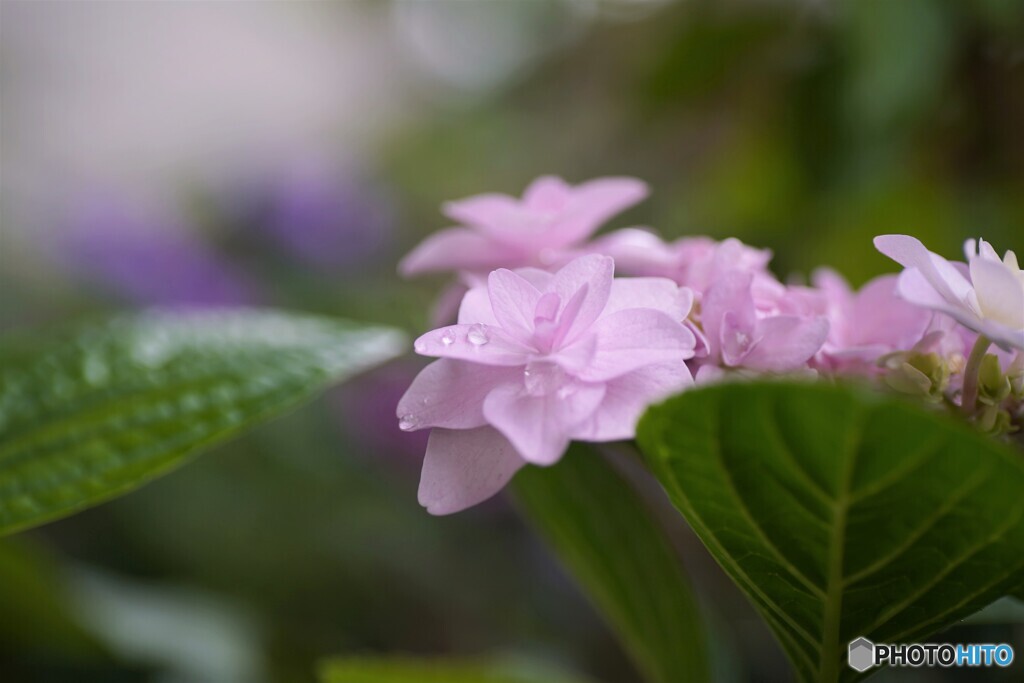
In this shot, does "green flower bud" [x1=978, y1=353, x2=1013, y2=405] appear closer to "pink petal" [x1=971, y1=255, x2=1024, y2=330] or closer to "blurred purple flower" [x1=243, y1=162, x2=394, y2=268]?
"pink petal" [x1=971, y1=255, x2=1024, y2=330]

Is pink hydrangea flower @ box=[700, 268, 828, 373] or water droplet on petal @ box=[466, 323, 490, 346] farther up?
pink hydrangea flower @ box=[700, 268, 828, 373]

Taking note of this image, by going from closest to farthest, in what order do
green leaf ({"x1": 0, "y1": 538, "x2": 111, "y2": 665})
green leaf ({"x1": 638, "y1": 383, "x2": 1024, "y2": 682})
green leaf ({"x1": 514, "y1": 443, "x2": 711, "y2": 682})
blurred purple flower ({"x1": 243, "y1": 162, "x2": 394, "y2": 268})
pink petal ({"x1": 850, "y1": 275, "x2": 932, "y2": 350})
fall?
green leaf ({"x1": 638, "y1": 383, "x2": 1024, "y2": 682}) < pink petal ({"x1": 850, "y1": 275, "x2": 932, "y2": 350}) < green leaf ({"x1": 514, "y1": 443, "x2": 711, "y2": 682}) < green leaf ({"x1": 0, "y1": 538, "x2": 111, "y2": 665}) < blurred purple flower ({"x1": 243, "y1": 162, "x2": 394, "y2": 268})

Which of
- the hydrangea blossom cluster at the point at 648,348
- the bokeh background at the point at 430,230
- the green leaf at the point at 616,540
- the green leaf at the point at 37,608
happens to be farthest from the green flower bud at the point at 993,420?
the green leaf at the point at 37,608

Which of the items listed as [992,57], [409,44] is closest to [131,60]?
[409,44]

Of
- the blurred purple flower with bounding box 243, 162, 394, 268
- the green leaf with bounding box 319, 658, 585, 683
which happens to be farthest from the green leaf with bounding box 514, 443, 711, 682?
the blurred purple flower with bounding box 243, 162, 394, 268

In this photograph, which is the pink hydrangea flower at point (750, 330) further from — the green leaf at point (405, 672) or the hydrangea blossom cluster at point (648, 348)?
the green leaf at point (405, 672)

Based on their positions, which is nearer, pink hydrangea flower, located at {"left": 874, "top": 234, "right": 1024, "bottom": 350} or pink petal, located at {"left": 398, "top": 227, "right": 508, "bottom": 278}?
pink hydrangea flower, located at {"left": 874, "top": 234, "right": 1024, "bottom": 350}

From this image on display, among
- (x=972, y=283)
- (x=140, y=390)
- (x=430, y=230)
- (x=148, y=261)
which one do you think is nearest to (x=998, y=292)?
(x=972, y=283)

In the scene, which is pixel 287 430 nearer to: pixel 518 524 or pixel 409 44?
pixel 518 524
